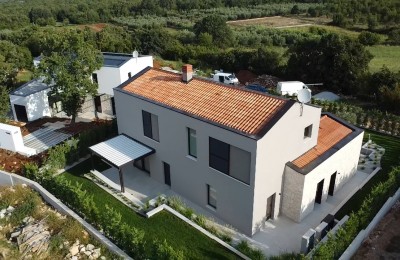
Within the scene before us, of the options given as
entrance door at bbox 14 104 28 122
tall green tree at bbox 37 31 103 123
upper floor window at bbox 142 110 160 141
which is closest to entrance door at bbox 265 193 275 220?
upper floor window at bbox 142 110 160 141

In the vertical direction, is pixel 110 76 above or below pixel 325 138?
above

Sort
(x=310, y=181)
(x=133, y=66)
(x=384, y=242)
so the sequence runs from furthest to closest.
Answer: (x=133, y=66) < (x=310, y=181) < (x=384, y=242)

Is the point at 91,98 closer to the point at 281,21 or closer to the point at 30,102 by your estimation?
the point at 30,102

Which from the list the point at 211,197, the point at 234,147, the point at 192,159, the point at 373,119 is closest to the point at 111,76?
the point at 192,159

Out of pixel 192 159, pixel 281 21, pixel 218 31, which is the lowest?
pixel 281 21

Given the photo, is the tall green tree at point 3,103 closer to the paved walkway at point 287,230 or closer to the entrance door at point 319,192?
the paved walkway at point 287,230

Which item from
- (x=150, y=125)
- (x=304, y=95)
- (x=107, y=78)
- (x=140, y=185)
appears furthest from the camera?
(x=107, y=78)

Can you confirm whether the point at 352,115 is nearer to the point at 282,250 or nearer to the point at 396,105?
the point at 396,105
